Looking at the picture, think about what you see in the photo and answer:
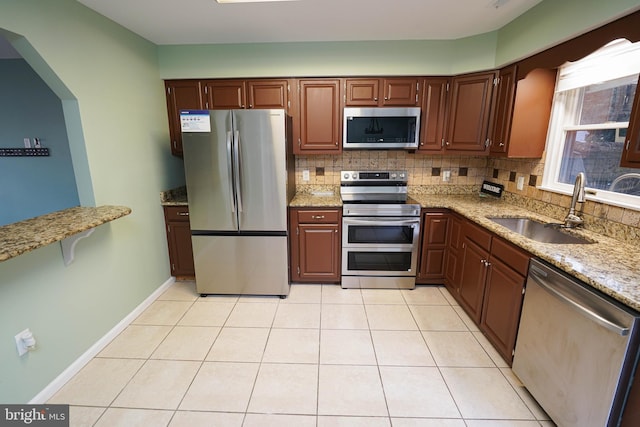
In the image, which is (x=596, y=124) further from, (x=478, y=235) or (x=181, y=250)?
(x=181, y=250)

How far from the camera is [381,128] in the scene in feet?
9.23

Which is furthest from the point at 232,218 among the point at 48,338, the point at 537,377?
the point at 537,377

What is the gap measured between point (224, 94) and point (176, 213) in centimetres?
132

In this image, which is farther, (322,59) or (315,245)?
(315,245)

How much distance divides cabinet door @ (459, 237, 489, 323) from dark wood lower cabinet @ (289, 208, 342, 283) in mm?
Result: 1161

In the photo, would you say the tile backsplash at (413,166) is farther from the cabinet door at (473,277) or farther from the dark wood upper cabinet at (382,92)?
the cabinet door at (473,277)

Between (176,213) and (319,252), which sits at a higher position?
(176,213)

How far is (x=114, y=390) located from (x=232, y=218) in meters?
1.45

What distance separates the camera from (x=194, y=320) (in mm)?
2453

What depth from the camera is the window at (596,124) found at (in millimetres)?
1766

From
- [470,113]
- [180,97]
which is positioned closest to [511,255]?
[470,113]

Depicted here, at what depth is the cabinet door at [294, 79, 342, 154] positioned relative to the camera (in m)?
2.82

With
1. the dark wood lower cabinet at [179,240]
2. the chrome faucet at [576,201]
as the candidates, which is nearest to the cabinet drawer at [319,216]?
the dark wood lower cabinet at [179,240]

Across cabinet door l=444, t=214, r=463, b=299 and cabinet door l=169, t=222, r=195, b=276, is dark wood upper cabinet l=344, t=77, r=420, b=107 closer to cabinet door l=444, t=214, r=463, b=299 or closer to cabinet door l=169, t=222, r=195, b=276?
cabinet door l=444, t=214, r=463, b=299
